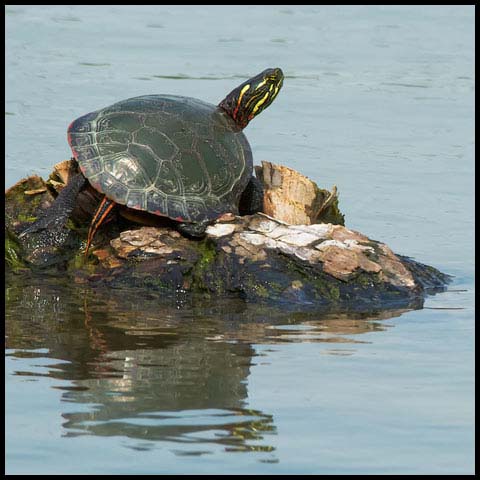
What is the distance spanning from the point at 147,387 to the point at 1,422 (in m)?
0.85

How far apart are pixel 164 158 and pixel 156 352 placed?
5.88 ft

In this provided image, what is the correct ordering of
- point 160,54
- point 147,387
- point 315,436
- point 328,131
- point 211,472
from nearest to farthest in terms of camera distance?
1. point 211,472
2. point 315,436
3. point 147,387
4. point 328,131
5. point 160,54

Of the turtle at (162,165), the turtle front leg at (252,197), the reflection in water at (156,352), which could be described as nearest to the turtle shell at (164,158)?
the turtle at (162,165)

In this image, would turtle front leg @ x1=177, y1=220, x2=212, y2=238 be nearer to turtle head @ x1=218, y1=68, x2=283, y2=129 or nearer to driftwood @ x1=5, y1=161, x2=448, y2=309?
driftwood @ x1=5, y1=161, x2=448, y2=309

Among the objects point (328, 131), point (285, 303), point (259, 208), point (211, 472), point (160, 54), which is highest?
point (160, 54)

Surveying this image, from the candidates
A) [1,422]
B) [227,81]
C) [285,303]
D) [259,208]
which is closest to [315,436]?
[1,422]

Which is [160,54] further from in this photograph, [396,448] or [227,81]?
[396,448]

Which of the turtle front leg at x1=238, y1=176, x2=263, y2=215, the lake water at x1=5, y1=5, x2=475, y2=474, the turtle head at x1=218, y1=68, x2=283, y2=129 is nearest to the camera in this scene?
the lake water at x1=5, y1=5, x2=475, y2=474

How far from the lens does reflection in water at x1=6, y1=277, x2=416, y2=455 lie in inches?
249

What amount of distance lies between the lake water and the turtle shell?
0.65m

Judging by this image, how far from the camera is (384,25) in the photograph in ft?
61.3

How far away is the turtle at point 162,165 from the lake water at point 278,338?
0.56 metres

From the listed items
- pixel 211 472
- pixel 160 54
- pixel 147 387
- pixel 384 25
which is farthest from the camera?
pixel 384 25

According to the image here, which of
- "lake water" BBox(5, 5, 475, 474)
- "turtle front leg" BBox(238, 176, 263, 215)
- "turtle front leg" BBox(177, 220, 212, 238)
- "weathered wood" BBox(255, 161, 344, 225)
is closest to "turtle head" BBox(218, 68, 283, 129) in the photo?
"weathered wood" BBox(255, 161, 344, 225)
